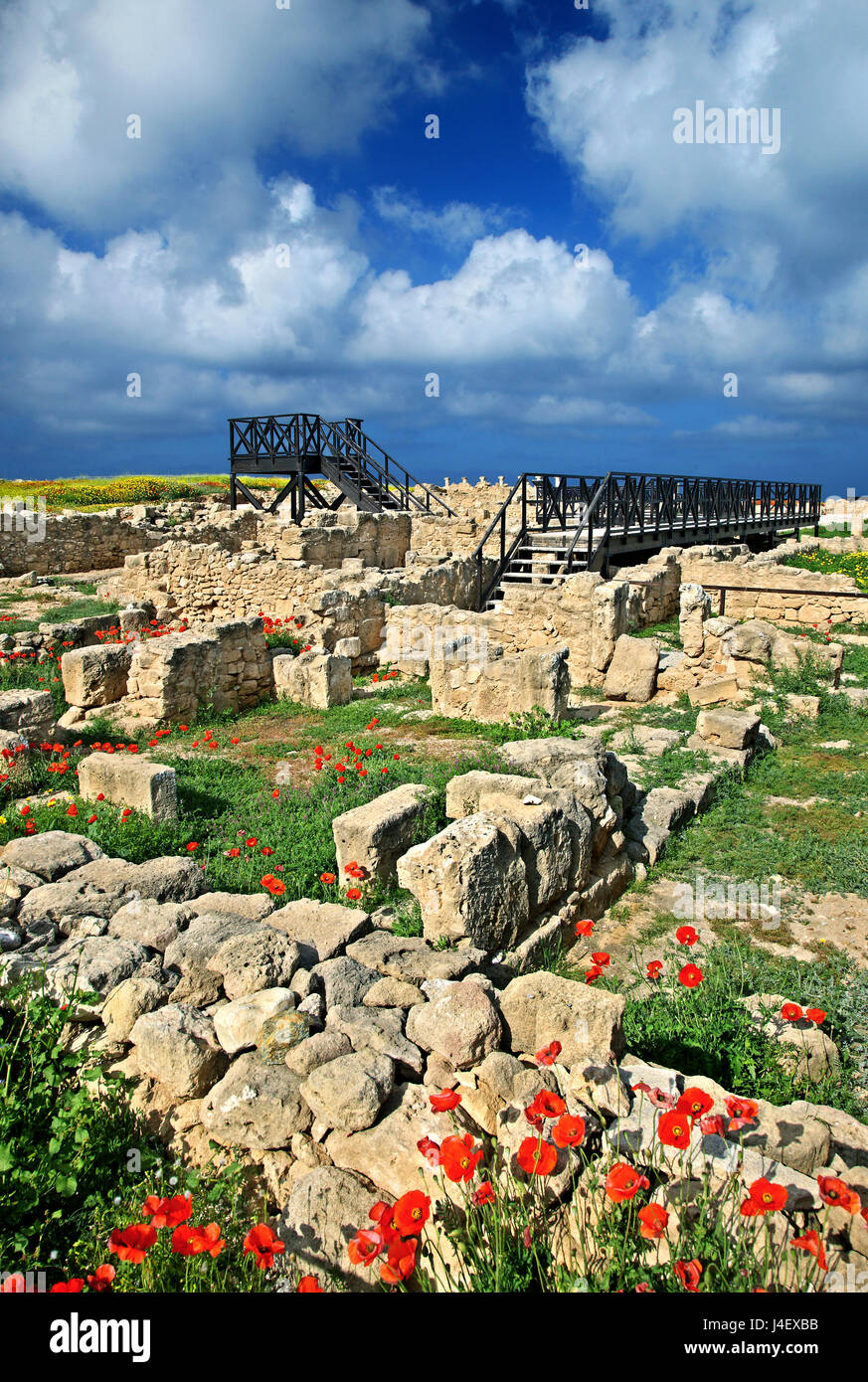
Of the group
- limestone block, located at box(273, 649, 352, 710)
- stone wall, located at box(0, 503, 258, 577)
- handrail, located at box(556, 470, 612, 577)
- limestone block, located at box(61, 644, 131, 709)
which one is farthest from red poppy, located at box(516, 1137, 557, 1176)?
stone wall, located at box(0, 503, 258, 577)

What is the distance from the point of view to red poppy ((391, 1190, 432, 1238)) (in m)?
1.86

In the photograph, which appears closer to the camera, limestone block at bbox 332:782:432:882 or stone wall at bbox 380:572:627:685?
limestone block at bbox 332:782:432:882

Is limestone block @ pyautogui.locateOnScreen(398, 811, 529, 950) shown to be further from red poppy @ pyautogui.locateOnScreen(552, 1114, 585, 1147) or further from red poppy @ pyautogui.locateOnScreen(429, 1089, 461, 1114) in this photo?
red poppy @ pyautogui.locateOnScreen(552, 1114, 585, 1147)

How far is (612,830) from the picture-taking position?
6016 mm

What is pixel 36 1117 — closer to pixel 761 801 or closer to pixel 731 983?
pixel 731 983

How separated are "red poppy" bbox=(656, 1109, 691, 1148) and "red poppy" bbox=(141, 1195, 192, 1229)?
1273 mm

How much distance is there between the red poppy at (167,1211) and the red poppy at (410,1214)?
54cm

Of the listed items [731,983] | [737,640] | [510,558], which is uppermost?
[510,558]

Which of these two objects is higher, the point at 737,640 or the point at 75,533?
the point at 75,533

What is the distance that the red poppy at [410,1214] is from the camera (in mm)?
1863

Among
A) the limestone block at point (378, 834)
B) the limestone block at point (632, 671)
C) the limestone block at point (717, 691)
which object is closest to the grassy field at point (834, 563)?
the limestone block at point (717, 691)

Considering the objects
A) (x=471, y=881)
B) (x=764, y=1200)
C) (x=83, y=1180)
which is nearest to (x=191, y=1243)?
(x=83, y=1180)
